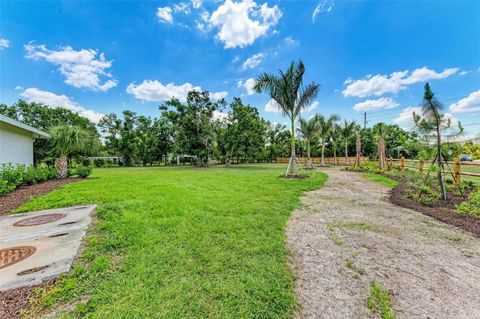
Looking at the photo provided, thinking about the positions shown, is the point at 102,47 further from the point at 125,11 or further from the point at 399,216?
the point at 399,216

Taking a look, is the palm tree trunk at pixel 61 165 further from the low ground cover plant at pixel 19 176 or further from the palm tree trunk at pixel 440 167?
the palm tree trunk at pixel 440 167

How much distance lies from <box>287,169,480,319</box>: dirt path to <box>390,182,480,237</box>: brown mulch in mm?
270

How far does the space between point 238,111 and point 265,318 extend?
18.3 metres

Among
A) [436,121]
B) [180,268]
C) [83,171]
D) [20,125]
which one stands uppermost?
[20,125]

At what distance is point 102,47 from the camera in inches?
404

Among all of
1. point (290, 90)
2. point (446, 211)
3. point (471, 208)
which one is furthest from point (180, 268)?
point (290, 90)

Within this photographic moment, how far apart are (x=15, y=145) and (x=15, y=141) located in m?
0.17

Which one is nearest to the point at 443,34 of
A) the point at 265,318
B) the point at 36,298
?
the point at 265,318

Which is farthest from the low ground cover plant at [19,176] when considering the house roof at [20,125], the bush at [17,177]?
the house roof at [20,125]

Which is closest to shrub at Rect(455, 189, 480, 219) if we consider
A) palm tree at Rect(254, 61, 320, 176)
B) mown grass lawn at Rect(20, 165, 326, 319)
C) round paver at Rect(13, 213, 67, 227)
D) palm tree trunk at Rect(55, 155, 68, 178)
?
mown grass lawn at Rect(20, 165, 326, 319)

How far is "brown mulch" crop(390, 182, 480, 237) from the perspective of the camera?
3319 mm

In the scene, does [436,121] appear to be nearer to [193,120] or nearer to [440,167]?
[440,167]

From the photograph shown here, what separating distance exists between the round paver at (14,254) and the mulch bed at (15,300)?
68 cm

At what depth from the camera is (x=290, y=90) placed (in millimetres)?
8961
